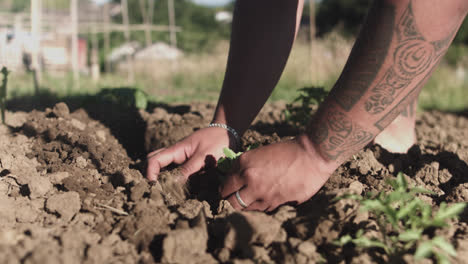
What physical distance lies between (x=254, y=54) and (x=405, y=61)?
30.1 inches

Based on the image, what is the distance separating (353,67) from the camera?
1346mm

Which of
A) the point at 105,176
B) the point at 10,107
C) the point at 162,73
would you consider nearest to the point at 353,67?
the point at 105,176

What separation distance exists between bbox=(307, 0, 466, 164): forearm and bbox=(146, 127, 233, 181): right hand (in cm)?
51

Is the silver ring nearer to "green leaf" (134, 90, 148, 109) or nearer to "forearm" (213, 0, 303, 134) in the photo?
"forearm" (213, 0, 303, 134)

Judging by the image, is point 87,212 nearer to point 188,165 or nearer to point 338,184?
point 188,165

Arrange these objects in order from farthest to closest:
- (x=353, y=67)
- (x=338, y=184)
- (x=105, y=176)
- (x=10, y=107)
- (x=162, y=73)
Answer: (x=162, y=73) → (x=10, y=107) → (x=105, y=176) → (x=338, y=184) → (x=353, y=67)

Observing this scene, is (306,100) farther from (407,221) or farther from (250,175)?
(407,221)

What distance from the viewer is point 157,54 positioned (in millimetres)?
15633

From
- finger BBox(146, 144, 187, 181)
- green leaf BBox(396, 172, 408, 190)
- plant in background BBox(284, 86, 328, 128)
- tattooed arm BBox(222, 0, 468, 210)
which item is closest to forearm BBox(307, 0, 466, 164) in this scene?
tattooed arm BBox(222, 0, 468, 210)

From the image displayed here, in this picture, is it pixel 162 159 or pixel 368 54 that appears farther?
pixel 162 159

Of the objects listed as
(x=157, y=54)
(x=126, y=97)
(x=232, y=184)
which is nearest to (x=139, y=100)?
(x=126, y=97)

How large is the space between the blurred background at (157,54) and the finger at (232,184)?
228 centimetres

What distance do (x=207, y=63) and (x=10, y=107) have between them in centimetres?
766

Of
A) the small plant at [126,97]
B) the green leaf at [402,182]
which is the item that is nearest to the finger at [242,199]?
the green leaf at [402,182]
